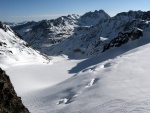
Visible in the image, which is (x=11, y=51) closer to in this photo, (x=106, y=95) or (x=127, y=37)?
(x=127, y=37)

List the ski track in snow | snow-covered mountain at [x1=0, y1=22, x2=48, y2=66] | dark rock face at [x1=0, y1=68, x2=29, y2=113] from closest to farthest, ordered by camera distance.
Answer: dark rock face at [x1=0, y1=68, x2=29, y2=113], the ski track in snow, snow-covered mountain at [x1=0, y1=22, x2=48, y2=66]

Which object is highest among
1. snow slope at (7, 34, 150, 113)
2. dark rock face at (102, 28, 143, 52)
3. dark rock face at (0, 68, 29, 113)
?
dark rock face at (102, 28, 143, 52)

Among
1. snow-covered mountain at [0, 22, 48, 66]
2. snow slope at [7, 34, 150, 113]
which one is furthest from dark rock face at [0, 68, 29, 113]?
snow-covered mountain at [0, 22, 48, 66]

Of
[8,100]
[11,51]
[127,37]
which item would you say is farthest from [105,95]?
[127,37]

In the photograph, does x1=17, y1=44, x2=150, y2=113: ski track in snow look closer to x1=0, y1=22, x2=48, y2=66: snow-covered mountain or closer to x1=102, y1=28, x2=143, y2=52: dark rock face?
→ x1=0, y1=22, x2=48, y2=66: snow-covered mountain

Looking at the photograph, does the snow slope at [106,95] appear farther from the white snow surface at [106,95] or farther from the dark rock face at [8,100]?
the dark rock face at [8,100]

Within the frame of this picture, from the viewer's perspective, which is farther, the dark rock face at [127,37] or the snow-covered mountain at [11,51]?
the dark rock face at [127,37]

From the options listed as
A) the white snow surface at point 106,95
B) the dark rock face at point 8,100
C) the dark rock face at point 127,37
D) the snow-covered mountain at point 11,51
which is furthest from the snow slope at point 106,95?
the dark rock face at point 127,37

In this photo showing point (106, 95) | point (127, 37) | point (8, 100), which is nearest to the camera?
point (8, 100)

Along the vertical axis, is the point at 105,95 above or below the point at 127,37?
below

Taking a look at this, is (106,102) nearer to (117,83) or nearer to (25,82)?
(117,83)

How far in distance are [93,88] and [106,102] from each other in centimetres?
630

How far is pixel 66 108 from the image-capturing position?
93.4ft

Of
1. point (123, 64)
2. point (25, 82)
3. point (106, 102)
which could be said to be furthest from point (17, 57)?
point (106, 102)
